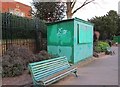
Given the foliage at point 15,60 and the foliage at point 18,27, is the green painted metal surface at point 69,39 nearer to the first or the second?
the foliage at point 18,27

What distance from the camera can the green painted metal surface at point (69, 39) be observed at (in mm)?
13562

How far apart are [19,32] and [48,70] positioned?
19.3 feet

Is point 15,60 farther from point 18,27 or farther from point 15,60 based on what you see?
point 18,27

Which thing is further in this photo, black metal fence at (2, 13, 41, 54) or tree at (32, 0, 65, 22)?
tree at (32, 0, 65, 22)

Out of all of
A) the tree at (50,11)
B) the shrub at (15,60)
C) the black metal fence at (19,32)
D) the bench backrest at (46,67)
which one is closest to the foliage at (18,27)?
the black metal fence at (19,32)

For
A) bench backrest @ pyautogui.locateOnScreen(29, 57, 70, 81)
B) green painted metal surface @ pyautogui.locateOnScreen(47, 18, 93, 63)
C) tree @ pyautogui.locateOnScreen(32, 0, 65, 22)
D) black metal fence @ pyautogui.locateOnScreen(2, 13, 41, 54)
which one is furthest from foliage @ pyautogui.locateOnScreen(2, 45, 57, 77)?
tree @ pyautogui.locateOnScreen(32, 0, 65, 22)

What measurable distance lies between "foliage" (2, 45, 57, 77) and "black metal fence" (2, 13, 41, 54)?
0.62 meters

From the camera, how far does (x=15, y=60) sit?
9422mm

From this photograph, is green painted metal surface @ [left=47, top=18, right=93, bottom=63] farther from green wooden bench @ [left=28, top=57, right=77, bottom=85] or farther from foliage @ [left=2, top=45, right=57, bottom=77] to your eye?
green wooden bench @ [left=28, top=57, right=77, bottom=85]

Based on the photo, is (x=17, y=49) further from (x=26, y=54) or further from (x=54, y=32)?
(x=54, y=32)

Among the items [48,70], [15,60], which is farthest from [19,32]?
[48,70]

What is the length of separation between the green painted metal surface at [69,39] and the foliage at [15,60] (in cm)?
205

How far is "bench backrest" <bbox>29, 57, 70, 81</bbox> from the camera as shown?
7.36 metres

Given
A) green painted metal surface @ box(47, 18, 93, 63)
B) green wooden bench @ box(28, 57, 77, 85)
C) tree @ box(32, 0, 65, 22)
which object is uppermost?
tree @ box(32, 0, 65, 22)
